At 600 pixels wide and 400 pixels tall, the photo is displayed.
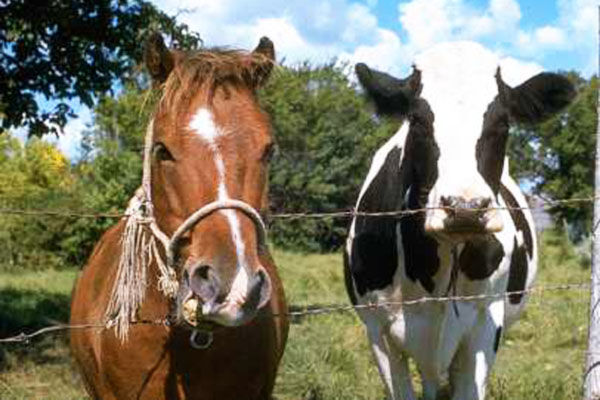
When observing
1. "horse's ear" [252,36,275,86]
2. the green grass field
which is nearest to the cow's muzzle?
"horse's ear" [252,36,275,86]

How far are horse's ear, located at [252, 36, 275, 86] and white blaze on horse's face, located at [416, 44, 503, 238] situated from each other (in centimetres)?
96

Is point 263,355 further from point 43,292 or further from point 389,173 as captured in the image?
point 43,292

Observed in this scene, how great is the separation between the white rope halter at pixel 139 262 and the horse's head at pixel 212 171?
0.07m

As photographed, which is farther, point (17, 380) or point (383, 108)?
point (17, 380)

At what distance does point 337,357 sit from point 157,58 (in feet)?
16.2

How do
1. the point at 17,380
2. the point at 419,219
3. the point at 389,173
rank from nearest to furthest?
the point at 419,219 < the point at 389,173 < the point at 17,380

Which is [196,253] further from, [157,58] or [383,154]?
[383,154]

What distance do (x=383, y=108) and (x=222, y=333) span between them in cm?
189

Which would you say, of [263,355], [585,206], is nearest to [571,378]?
[263,355]

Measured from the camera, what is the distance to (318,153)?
29828 mm

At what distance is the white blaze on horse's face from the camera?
3561 millimetres

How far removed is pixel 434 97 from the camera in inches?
161

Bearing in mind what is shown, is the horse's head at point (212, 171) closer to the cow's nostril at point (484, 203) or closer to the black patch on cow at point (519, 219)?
the cow's nostril at point (484, 203)

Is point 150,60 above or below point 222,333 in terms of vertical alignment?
above
